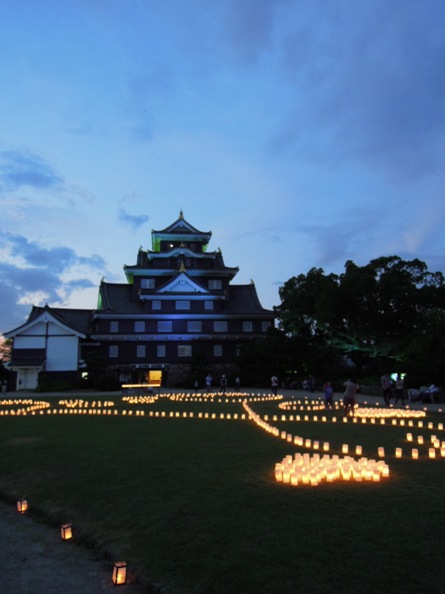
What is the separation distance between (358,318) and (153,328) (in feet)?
73.2

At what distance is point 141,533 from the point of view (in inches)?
249

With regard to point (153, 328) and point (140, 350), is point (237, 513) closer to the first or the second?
point (140, 350)

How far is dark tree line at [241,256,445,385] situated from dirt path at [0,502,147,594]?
30.4 metres

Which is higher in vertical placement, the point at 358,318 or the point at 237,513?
the point at 358,318

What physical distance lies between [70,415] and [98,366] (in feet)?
90.9

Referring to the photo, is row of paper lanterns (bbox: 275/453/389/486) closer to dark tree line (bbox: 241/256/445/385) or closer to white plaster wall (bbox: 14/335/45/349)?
dark tree line (bbox: 241/256/445/385)

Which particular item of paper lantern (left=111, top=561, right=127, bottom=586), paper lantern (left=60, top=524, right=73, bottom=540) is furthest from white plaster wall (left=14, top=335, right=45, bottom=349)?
paper lantern (left=111, top=561, right=127, bottom=586)

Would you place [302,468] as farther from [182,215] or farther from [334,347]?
[182,215]

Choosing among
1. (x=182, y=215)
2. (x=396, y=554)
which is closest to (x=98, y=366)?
(x=182, y=215)

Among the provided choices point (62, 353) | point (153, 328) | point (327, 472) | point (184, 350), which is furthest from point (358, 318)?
point (327, 472)

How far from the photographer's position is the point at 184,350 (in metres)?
52.7

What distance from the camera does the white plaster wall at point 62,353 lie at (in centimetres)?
4906

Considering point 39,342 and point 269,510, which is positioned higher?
point 39,342

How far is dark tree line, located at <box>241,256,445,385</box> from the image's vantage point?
38219mm
